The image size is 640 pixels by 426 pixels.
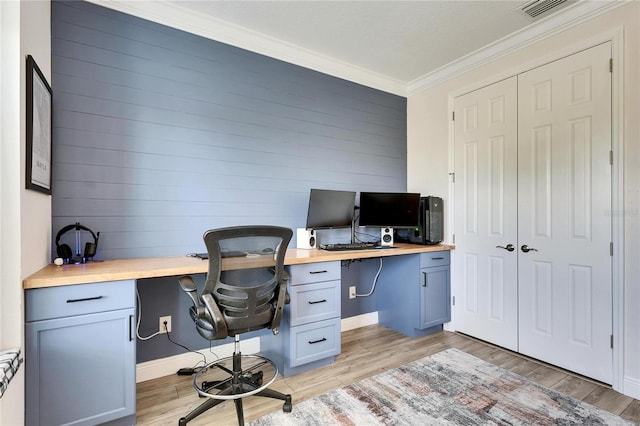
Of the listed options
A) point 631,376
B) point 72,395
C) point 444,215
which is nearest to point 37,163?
point 72,395

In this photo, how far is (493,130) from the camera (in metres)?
2.89

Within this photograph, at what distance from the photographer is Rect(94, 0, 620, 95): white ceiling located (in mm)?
2293

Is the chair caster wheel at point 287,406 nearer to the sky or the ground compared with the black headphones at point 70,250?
nearer to the ground

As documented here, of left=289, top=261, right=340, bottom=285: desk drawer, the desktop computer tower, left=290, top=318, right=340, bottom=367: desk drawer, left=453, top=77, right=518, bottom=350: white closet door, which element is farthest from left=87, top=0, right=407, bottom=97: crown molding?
left=290, top=318, right=340, bottom=367: desk drawer

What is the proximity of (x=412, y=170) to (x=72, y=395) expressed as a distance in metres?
3.51

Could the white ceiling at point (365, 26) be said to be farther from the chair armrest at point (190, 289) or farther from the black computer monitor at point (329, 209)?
the chair armrest at point (190, 289)

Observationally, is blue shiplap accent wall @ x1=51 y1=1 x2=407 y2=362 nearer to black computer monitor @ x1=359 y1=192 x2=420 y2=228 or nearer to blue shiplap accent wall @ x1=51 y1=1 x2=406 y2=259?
blue shiplap accent wall @ x1=51 y1=1 x2=406 y2=259

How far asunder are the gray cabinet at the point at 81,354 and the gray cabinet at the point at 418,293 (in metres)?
2.39

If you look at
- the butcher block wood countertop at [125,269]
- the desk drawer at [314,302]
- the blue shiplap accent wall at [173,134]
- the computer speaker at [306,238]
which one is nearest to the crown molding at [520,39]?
the blue shiplap accent wall at [173,134]

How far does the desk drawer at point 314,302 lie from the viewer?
226 centimetres

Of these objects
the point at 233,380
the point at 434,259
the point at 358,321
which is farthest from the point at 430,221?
the point at 233,380

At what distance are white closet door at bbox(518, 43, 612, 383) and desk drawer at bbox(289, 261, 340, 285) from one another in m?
1.64

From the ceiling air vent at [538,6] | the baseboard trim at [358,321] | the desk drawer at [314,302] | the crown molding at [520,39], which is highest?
the ceiling air vent at [538,6]

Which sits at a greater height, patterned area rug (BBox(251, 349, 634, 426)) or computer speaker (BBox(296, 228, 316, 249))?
computer speaker (BBox(296, 228, 316, 249))
